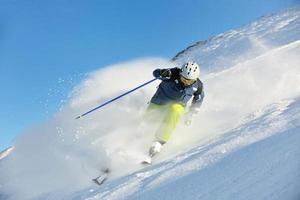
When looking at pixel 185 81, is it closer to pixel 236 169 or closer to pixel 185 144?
pixel 185 144

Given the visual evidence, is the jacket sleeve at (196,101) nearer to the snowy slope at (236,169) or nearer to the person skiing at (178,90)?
the person skiing at (178,90)

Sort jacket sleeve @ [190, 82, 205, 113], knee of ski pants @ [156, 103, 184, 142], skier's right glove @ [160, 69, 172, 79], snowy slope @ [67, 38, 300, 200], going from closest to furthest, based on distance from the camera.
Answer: snowy slope @ [67, 38, 300, 200] → knee of ski pants @ [156, 103, 184, 142] → skier's right glove @ [160, 69, 172, 79] → jacket sleeve @ [190, 82, 205, 113]

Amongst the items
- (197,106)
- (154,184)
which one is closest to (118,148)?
(197,106)

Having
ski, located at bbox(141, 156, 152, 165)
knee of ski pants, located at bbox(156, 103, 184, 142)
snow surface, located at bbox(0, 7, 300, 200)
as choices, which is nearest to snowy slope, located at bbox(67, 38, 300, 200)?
snow surface, located at bbox(0, 7, 300, 200)

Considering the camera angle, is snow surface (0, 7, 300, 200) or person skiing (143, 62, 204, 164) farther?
person skiing (143, 62, 204, 164)

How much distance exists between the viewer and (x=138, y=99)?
13852mm

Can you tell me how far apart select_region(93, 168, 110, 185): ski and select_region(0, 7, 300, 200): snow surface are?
120 mm

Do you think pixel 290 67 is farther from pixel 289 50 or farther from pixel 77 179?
pixel 77 179

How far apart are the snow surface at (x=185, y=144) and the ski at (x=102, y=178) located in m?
0.12

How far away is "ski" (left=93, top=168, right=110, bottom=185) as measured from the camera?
27.9 feet

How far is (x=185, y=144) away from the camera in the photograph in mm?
9086

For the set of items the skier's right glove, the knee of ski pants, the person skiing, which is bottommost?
the knee of ski pants

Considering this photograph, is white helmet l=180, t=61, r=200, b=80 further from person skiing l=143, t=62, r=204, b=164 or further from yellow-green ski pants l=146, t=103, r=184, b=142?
yellow-green ski pants l=146, t=103, r=184, b=142

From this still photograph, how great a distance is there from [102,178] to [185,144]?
1.68 metres
